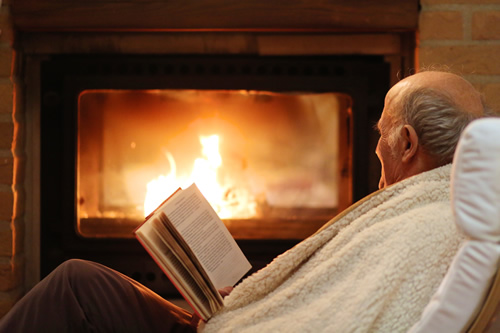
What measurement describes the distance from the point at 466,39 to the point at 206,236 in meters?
0.95

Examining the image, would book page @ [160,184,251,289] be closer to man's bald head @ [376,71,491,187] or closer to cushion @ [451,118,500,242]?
man's bald head @ [376,71,491,187]

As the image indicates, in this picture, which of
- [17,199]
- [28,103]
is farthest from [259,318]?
[28,103]

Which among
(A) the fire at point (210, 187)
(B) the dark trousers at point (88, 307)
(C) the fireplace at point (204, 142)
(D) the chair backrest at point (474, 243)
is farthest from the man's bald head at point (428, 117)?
(A) the fire at point (210, 187)

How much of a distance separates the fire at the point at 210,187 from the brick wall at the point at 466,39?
674 millimetres

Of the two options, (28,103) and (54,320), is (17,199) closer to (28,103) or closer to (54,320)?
(28,103)

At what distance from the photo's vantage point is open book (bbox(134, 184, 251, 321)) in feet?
2.85

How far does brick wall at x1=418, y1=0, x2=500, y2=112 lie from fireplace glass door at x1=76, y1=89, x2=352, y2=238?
13.2 inches

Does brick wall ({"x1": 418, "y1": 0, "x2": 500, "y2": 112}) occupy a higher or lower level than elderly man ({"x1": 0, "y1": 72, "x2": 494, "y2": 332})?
higher

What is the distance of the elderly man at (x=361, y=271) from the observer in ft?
2.50

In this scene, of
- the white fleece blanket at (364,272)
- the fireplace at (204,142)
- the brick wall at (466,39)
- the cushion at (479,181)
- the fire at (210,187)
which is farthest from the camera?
the fire at (210,187)

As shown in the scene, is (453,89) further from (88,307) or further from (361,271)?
(88,307)

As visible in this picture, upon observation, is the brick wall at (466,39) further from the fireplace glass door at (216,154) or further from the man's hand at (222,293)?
the man's hand at (222,293)

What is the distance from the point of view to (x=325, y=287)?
850 millimetres

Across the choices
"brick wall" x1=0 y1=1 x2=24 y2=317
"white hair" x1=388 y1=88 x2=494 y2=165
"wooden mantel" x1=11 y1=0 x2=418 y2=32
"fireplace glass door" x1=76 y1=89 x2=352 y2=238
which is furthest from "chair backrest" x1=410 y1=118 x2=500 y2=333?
"brick wall" x1=0 y1=1 x2=24 y2=317
